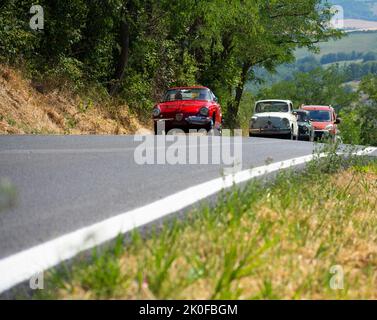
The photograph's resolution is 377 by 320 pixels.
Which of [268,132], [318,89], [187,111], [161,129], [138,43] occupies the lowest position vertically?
[318,89]

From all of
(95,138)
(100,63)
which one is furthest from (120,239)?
(100,63)

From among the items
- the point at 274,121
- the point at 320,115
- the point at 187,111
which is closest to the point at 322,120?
the point at 320,115

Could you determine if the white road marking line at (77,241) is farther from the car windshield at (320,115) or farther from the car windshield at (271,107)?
the car windshield at (320,115)

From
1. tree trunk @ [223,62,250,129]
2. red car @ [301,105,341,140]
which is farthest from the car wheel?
tree trunk @ [223,62,250,129]

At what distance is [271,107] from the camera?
74.5ft

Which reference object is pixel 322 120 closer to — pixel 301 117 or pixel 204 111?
pixel 301 117

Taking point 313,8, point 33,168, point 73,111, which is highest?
point 313,8

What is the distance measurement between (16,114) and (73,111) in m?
3.29

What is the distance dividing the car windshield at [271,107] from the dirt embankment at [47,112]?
494 cm

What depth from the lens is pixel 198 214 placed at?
440 centimetres

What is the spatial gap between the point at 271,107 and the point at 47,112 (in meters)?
8.86

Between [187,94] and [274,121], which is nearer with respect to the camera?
[187,94]

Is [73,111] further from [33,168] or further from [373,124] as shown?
[373,124]
